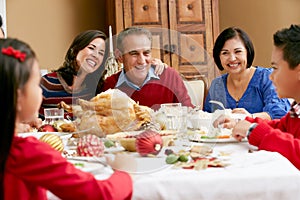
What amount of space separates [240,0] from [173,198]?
3436mm

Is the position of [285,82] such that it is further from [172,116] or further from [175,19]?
[175,19]

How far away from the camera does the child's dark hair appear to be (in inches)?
48.7

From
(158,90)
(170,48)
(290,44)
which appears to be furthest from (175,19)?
(290,44)

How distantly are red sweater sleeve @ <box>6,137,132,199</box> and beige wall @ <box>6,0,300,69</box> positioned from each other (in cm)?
286

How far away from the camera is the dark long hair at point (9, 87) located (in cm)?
70

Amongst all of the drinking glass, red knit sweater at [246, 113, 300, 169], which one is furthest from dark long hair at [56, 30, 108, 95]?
red knit sweater at [246, 113, 300, 169]

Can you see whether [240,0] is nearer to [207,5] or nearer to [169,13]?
[207,5]

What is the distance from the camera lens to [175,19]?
137 inches

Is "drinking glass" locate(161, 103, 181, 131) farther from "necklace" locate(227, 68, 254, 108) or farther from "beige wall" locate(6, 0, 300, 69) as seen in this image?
"beige wall" locate(6, 0, 300, 69)

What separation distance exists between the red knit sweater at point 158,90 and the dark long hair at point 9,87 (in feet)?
3.97

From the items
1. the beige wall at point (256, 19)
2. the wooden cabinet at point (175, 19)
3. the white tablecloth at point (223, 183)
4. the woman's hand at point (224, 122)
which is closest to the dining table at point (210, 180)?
the white tablecloth at point (223, 183)

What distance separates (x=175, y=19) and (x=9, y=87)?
2876 millimetres

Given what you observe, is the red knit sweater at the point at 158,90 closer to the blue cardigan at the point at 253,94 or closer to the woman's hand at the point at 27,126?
the blue cardigan at the point at 253,94

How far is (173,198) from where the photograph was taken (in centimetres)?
80
